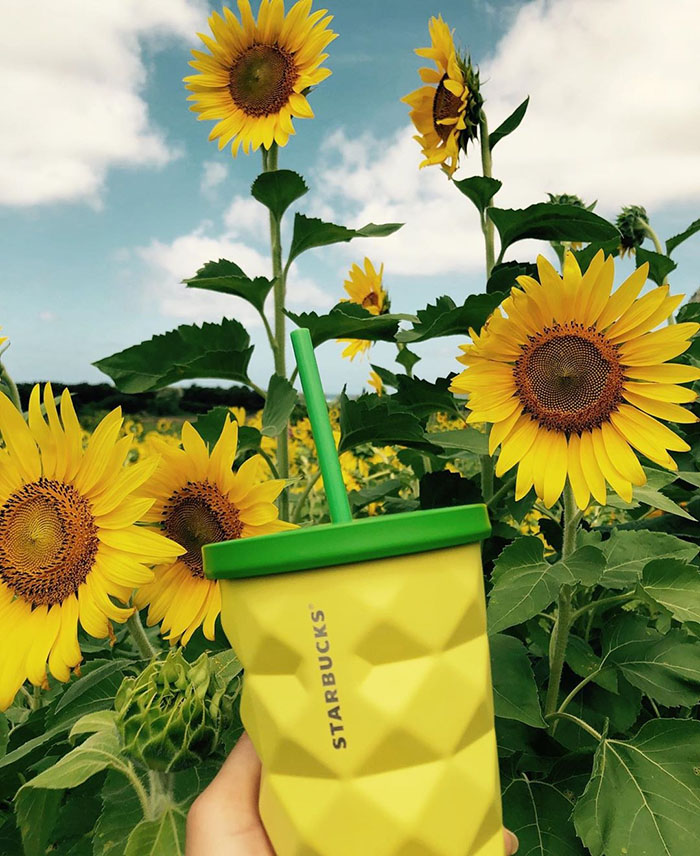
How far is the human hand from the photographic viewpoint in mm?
682

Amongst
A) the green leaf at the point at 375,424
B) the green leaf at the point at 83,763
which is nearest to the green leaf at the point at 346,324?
the green leaf at the point at 375,424

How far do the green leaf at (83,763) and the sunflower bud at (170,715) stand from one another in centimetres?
2

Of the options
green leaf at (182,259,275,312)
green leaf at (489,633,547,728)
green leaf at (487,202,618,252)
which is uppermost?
green leaf at (487,202,618,252)

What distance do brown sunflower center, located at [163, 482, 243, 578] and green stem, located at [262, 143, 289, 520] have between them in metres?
0.23

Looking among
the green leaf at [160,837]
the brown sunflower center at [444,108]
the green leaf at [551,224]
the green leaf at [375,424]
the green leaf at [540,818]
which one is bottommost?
the green leaf at [540,818]

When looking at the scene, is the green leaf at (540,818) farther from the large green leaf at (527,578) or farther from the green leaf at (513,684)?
the large green leaf at (527,578)

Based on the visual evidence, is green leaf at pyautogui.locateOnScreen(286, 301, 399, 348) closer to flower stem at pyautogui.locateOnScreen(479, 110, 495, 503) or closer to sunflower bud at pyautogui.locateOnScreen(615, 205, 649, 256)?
flower stem at pyautogui.locateOnScreen(479, 110, 495, 503)

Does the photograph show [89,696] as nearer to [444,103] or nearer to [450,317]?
[450,317]

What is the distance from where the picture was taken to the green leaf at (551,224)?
4.14ft

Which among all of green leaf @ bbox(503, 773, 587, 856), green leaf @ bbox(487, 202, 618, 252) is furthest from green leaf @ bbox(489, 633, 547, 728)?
green leaf @ bbox(487, 202, 618, 252)

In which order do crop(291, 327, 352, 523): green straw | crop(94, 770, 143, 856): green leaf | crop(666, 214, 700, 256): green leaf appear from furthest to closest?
crop(666, 214, 700, 256): green leaf, crop(94, 770, 143, 856): green leaf, crop(291, 327, 352, 523): green straw

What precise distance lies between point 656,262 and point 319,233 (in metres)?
0.68


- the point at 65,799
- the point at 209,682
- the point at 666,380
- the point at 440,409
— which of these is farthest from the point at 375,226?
the point at 65,799

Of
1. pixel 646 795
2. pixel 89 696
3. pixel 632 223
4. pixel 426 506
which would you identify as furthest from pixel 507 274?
pixel 632 223
